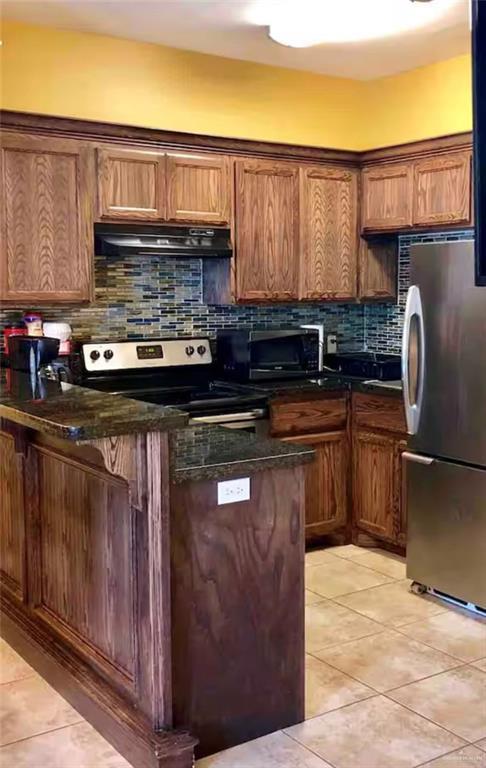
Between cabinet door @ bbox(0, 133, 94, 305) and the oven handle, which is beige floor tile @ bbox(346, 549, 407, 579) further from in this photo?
cabinet door @ bbox(0, 133, 94, 305)

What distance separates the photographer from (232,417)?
4164mm

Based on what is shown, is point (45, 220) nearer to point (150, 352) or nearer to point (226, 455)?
point (150, 352)

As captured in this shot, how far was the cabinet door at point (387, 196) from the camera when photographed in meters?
4.56

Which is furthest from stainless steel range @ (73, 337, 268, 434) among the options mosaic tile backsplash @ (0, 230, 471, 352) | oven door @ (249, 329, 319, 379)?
oven door @ (249, 329, 319, 379)

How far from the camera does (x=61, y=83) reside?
4.04 m

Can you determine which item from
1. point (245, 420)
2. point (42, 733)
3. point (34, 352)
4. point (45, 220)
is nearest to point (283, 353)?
point (245, 420)

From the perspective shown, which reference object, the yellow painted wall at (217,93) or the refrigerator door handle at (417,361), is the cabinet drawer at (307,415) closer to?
the refrigerator door handle at (417,361)

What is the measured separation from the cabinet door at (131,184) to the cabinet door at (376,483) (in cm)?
163

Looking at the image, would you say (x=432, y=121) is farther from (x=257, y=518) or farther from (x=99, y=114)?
(x=257, y=518)

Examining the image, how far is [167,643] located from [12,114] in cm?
256

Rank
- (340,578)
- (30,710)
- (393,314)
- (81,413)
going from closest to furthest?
1. (81,413)
2. (30,710)
3. (340,578)
4. (393,314)

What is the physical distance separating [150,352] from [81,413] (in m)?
2.14

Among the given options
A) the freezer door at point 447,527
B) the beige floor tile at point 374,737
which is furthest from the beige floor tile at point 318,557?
the beige floor tile at point 374,737

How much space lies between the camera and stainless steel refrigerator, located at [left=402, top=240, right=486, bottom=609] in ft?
11.6
